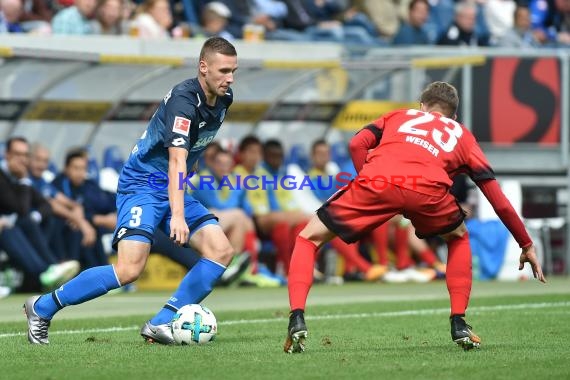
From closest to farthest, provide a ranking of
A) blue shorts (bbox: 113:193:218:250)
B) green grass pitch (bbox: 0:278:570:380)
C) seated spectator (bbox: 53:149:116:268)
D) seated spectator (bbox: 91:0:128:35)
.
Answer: green grass pitch (bbox: 0:278:570:380) → blue shorts (bbox: 113:193:218:250) → seated spectator (bbox: 53:149:116:268) → seated spectator (bbox: 91:0:128:35)

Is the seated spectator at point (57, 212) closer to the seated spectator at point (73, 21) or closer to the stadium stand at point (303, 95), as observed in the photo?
the stadium stand at point (303, 95)

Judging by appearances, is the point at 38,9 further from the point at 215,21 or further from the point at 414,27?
the point at 414,27

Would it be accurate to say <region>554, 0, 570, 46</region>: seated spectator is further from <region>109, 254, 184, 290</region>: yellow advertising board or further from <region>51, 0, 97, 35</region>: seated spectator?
<region>109, 254, 184, 290</region>: yellow advertising board

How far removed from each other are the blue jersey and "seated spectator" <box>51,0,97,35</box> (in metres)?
8.76

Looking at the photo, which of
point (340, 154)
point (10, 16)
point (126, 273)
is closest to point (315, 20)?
point (340, 154)

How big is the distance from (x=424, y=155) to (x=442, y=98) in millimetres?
438

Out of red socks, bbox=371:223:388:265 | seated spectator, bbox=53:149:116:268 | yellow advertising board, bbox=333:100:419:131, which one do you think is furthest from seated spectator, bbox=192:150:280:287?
yellow advertising board, bbox=333:100:419:131

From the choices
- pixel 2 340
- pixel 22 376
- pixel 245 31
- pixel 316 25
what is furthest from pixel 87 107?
pixel 22 376

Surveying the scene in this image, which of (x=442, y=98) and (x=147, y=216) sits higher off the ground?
(x=442, y=98)

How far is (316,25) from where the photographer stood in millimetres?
21984

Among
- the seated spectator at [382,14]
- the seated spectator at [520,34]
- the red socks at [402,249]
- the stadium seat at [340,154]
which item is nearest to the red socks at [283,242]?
the red socks at [402,249]

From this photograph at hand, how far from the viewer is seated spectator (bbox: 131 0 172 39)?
18.7 meters

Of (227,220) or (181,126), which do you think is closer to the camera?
(181,126)

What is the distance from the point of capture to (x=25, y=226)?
15.6m
